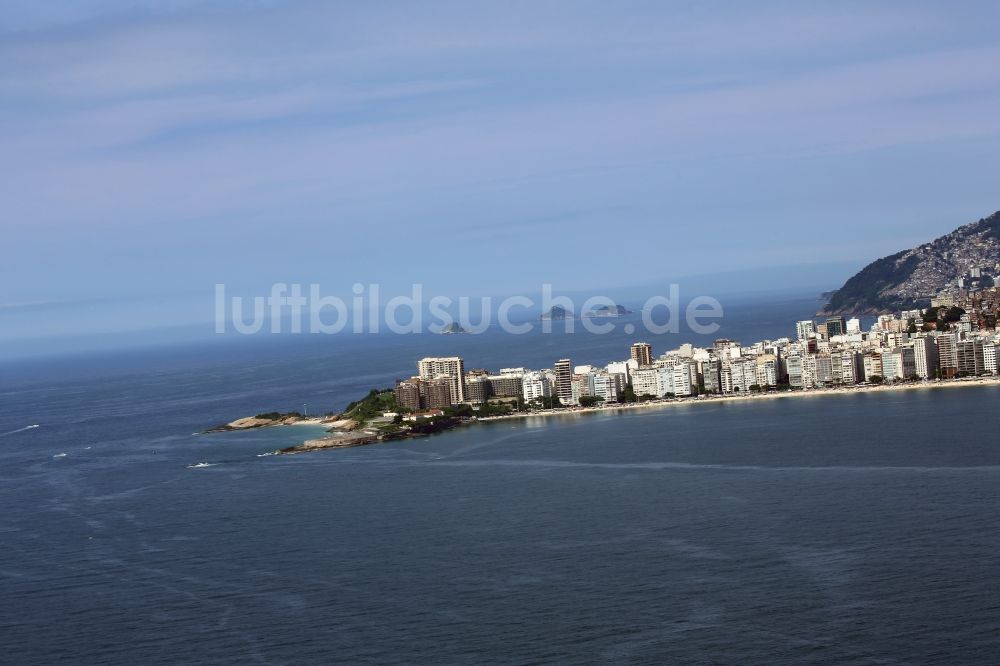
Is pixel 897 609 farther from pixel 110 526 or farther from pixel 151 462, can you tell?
pixel 151 462

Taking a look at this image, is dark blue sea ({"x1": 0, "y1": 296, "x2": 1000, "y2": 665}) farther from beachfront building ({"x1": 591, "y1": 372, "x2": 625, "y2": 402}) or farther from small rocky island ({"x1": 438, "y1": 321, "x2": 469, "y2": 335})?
small rocky island ({"x1": 438, "y1": 321, "x2": 469, "y2": 335})

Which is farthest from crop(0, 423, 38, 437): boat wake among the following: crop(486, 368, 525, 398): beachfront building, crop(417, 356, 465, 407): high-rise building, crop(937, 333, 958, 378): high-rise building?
crop(937, 333, 958, 378): high-rise building

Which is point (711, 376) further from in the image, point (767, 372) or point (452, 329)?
point (452, 329)

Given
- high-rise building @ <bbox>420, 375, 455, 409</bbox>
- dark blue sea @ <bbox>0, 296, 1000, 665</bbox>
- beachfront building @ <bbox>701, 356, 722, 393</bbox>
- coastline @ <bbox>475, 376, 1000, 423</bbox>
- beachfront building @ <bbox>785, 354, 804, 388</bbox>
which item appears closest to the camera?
dark blue sea @ <bbox>0, 296, 1000, 665</bbox>

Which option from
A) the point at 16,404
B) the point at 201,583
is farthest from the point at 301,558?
the point at 16,404

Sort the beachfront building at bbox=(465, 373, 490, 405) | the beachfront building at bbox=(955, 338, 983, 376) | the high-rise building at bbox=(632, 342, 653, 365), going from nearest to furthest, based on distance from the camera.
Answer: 1. the beachfront building at bbox=(955, 338, 983, 376)
2. the beachfront building at bbox=(465, 373, 490, 405)
3. the high-rise building at bbox=(632, 342, 653, 365)

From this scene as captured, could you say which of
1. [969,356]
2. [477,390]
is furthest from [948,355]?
[477,390]
